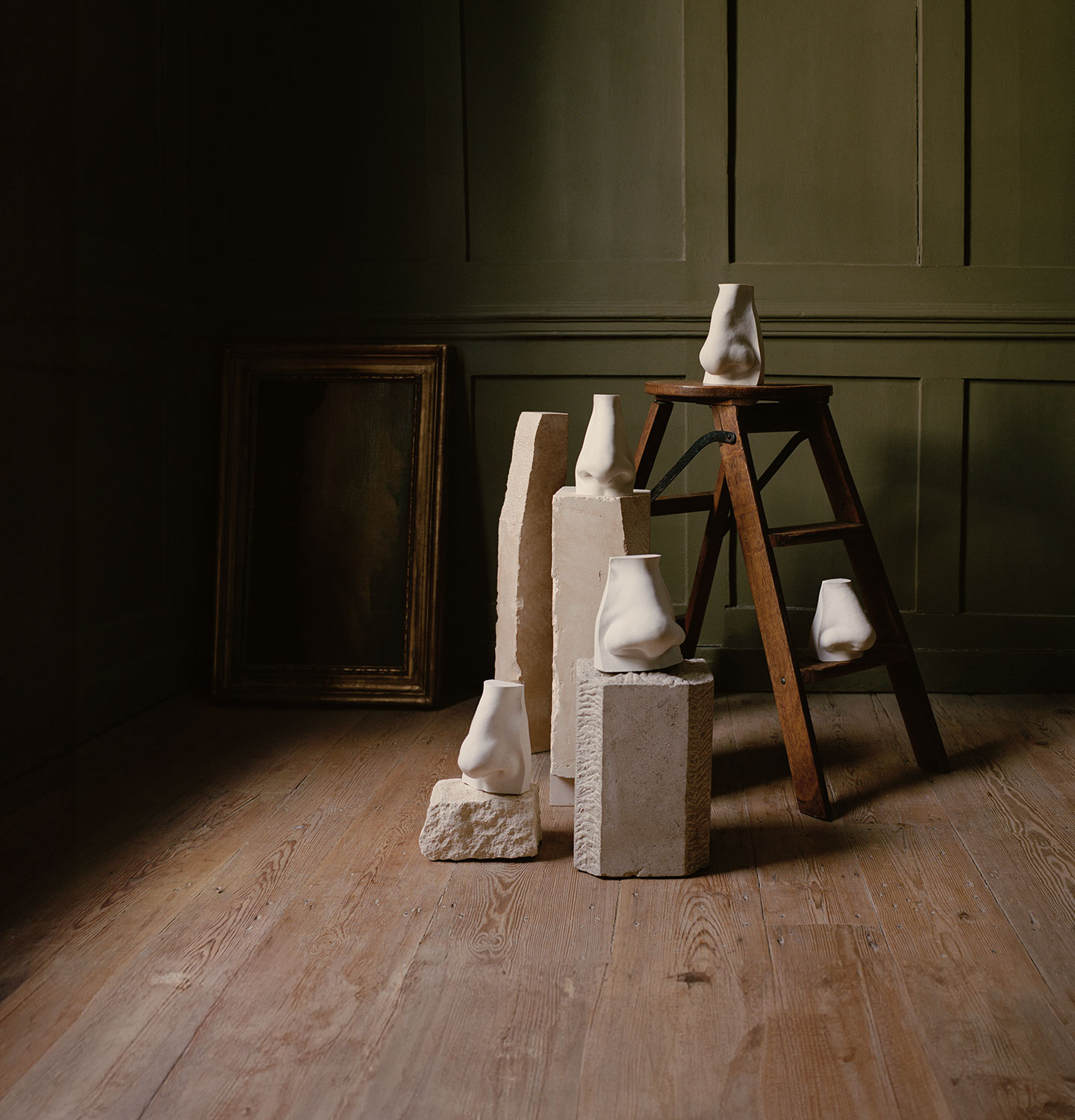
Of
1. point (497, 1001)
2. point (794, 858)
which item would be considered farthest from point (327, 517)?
point (497, 1001)

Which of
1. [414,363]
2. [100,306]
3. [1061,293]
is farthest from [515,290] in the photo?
[1061,293]

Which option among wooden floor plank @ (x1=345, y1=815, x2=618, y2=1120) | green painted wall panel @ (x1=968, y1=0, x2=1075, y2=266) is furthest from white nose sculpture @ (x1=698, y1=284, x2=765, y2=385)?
wooden floor plank @ (x1=345, y1=815, x2=618, y2=1120)

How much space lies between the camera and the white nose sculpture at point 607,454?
2363 millimetres

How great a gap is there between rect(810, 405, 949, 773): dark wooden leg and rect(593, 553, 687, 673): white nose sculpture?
2.31 ft

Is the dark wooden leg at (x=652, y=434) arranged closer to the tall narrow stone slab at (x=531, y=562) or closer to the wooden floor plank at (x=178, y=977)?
the tall narrow stone slab at (x=531, y=562)

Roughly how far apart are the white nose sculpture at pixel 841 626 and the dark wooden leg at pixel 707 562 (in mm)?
334

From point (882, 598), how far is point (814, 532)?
29 cm

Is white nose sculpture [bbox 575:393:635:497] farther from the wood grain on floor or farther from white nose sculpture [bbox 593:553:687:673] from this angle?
the wood grain on floor

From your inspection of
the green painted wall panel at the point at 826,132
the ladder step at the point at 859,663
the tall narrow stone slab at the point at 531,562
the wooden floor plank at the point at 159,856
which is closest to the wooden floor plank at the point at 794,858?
the ladder step at the point at 859,663

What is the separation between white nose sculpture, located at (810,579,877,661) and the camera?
2.48 metres

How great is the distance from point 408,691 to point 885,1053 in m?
1.84

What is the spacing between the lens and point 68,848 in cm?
213

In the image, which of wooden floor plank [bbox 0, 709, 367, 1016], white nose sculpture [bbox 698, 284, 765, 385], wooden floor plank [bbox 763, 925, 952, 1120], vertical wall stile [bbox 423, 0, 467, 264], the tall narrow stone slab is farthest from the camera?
vertical wall stile [bbox 423, 0, 467, 264]

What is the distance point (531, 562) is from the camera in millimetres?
2664
